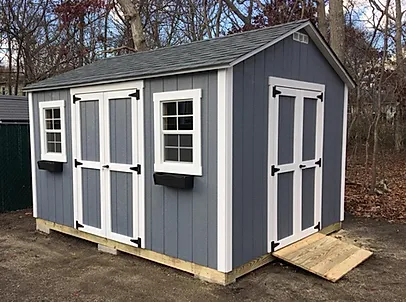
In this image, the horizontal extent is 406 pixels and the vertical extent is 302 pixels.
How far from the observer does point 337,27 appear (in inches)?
304

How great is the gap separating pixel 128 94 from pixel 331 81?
2.61 meters

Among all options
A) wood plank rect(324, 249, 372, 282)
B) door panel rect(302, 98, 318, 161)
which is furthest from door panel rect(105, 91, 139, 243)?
wood plank rect(324, 249, 372, 282)

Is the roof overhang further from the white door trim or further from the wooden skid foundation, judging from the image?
the wooden skid foundation

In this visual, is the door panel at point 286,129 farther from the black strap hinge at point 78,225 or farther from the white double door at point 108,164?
the black strap hinge at point 78,225

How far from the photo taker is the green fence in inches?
265

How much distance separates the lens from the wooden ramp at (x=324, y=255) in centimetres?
378

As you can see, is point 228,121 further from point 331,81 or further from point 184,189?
point 331,81

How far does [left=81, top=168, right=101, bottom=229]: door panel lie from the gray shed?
2 cm

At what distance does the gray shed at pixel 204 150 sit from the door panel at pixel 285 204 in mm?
13

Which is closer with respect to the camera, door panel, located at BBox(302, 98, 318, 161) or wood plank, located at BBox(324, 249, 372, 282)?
wood plank, located at BBox(324, 249, 372, 282)

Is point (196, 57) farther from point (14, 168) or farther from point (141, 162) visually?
point (14, 168)

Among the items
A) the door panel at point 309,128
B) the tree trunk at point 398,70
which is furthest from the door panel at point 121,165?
the tree trunk at point 398,70

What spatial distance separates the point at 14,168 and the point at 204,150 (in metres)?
4.73

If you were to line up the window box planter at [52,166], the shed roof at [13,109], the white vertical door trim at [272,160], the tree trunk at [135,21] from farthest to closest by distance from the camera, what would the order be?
the tree trunk at [135,21] < the shed roof at [13,109] < the window box planter at [52,166] < the white vertical door trim at [272,160]
